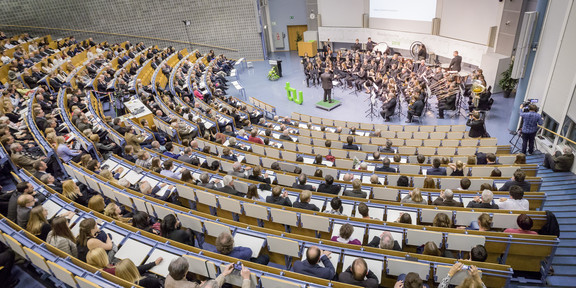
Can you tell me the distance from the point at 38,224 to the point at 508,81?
14.9 metres

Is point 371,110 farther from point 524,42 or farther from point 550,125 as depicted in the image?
point 550,125

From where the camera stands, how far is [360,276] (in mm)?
3666

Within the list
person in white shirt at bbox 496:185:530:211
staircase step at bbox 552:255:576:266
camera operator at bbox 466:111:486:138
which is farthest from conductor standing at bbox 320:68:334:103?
staircase step at bbox 552:255:576:266

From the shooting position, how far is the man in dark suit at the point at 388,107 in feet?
39.4

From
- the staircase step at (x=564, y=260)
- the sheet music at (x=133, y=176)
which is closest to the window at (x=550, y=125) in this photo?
the staircase step at (x=564, y=260)

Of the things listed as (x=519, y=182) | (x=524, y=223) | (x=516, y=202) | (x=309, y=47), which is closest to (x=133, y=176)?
(x=524, y=223)

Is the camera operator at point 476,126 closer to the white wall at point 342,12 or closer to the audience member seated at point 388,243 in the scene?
the audience member seated at point 388,243

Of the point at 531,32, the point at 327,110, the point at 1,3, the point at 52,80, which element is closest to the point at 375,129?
the point at 327,110

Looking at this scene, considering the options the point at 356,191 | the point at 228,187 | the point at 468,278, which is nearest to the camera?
the point at 468,278

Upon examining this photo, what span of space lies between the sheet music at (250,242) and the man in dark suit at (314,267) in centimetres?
76

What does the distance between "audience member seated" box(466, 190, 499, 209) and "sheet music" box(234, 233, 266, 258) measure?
3388mm

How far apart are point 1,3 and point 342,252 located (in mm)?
27814

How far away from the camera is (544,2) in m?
8.64

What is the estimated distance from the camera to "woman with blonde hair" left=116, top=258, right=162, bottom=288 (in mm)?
3783
